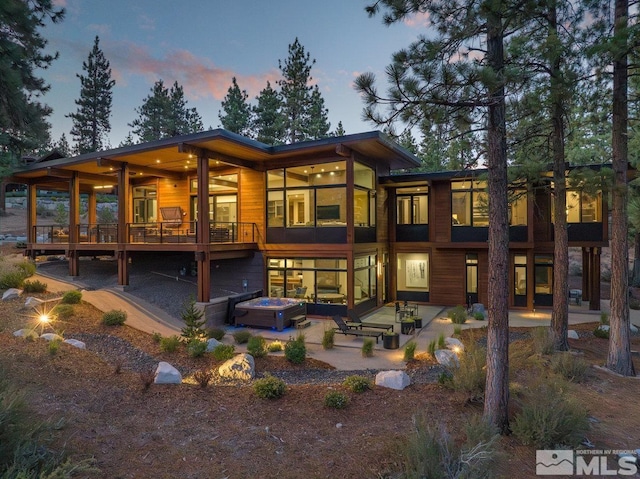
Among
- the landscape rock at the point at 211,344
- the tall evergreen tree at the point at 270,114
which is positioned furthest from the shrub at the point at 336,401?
the tall evergreen tree at the point at 270,114

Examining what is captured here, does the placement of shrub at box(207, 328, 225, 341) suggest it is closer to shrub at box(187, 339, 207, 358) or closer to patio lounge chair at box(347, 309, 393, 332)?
shrub at box(187, 339, 207, 358)

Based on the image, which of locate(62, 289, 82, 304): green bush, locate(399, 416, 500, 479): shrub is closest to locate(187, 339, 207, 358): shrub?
locate(62, 289, 82, 304): green bush

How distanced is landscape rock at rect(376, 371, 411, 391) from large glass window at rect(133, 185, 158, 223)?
15.1 metres

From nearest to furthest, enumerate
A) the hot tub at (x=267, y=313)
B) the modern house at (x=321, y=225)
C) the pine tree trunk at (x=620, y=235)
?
the pine tree trunk at (x=620, y=235) → the hot tub at (x=267, y=313) → the modern house at (x=321, y=225)

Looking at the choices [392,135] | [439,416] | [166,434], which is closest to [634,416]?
[439,416]

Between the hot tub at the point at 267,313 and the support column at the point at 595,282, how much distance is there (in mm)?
11768

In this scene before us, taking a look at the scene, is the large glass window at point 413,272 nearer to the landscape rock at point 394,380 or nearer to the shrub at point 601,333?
the shrub at point 601,333

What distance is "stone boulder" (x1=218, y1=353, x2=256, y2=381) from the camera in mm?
6938

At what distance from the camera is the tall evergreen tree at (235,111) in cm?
2948

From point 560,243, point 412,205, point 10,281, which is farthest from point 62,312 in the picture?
point 412,205

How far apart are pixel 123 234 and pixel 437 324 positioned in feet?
39.6

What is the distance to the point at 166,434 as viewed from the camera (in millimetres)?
4480

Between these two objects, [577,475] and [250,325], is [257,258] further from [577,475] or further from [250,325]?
[577,475]

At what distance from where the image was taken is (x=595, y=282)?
14352 mm
